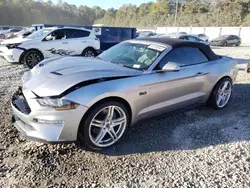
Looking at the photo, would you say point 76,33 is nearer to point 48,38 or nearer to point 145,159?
point 48,38

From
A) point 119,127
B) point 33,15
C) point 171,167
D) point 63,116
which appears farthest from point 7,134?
point 33,15

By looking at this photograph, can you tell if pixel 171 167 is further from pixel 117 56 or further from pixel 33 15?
pixel 33 15

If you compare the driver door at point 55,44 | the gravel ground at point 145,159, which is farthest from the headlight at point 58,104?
the driver door at point 55,44

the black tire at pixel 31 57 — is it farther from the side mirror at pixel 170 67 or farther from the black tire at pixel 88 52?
the side mirror at pixel 170 67

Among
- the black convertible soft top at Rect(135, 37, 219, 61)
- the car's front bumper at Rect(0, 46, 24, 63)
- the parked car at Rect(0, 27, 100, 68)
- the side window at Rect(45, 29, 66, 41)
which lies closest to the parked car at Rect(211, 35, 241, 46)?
the parked car at Rect(0, 27, 100, 68)

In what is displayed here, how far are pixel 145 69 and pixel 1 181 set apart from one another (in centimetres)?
230

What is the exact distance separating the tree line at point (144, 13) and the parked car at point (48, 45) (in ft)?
144

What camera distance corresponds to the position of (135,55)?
3.79m

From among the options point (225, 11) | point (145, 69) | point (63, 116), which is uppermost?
point (225, 11)

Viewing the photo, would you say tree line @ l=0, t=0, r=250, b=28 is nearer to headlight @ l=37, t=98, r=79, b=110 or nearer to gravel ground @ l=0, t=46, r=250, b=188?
gravel ground @ l=0, t=46, r=250, b=188

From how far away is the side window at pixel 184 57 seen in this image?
3651 mm

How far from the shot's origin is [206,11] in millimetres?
59656

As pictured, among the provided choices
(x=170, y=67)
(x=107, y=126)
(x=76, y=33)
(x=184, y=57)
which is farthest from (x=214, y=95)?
(x=76, y=33)

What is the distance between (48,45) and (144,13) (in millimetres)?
81777
